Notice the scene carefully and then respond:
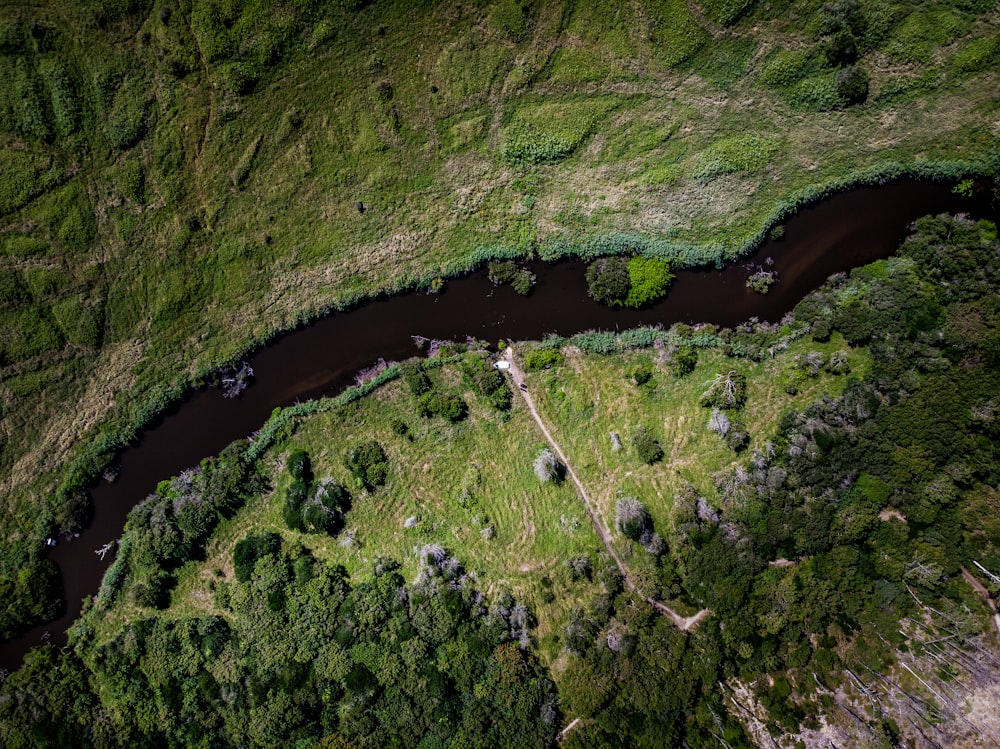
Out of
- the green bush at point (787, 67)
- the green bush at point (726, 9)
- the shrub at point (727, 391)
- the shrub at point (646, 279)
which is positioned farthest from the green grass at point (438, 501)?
the green bush at point (726, 9)

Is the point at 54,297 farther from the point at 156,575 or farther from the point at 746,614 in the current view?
the point at 746,614

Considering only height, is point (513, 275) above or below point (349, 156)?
below

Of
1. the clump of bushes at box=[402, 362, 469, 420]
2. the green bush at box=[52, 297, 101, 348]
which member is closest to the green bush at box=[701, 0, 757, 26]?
the clump of bushes at box=[402, 362, 469, 420]

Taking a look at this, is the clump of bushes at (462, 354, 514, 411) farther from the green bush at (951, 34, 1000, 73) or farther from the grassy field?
the green bush at (951, 34, 1000, 73)

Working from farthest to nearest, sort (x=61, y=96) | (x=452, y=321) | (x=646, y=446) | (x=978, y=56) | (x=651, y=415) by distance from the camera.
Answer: (x=452, y=321) → (x=651, y=415) → (x=646, y=446) → (x=61, y=96) → (x=978, y=56)

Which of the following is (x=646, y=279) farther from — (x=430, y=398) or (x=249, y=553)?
(x=249, y=553)

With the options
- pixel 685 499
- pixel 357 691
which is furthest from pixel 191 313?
pixel 685 499

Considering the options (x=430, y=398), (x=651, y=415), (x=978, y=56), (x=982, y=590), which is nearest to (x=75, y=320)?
(x=430, y=398)
